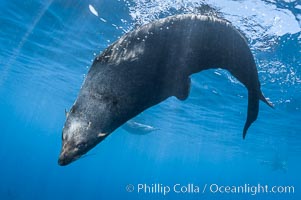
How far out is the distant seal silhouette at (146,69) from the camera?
2596mm

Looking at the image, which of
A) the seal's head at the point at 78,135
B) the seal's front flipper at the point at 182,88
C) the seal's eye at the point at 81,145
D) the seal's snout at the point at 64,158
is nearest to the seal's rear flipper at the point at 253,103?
the seal's front flipper at the point at 182,88

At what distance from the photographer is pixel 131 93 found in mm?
2785

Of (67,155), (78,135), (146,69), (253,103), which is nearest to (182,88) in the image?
(146,69)

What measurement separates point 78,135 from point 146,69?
95 centimetres

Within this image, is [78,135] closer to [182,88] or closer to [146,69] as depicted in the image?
[146,69]

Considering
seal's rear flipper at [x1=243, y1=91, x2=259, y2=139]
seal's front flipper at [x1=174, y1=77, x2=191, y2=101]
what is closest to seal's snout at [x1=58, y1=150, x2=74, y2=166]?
seal's front flipper at [x1=174, y1=77, x2=191, y2=101]

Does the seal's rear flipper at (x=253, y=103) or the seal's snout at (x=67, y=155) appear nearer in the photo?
the seal's snout at (x=67, y=155)

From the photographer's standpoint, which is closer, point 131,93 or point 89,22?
point 131,93

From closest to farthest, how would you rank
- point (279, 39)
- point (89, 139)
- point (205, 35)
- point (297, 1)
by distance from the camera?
point (89, 139), point (205, 35), point (297, 1), point (279, 39)

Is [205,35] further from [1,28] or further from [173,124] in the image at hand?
[173,124]

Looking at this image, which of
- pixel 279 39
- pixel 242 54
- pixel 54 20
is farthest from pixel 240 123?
pixel 242 54

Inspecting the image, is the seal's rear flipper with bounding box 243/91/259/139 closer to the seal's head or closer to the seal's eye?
the seal's head

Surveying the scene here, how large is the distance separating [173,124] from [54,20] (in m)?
25.3

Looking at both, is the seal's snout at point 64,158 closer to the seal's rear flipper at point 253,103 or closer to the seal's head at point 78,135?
the seal's head at point 78,135
